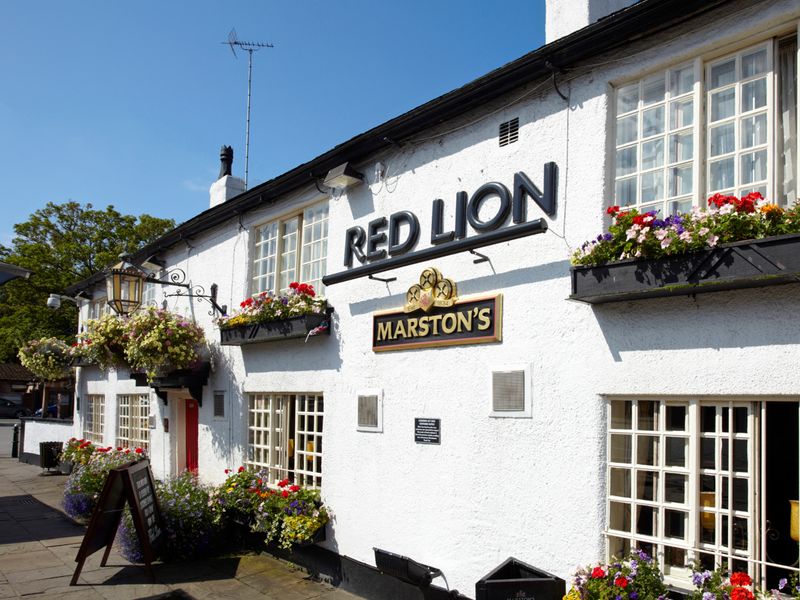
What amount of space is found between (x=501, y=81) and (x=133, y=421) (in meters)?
11.7

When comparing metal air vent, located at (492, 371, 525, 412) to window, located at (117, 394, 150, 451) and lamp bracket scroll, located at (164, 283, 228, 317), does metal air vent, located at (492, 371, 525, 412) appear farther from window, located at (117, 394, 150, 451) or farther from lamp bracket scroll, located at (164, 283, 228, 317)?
window, located at (117, 394, 150, 451)

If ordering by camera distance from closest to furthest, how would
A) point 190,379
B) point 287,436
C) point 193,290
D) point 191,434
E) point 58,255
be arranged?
point 287,436
point 190,379
point 193,290
point 191,434
point 58,255

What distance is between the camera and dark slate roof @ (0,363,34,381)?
45781mm

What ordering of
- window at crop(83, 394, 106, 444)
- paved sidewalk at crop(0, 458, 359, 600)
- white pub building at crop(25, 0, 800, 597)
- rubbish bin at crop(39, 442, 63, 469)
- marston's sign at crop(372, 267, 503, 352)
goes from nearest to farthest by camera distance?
white pub building at crop(25, 0, 800, 597) → marston's sign at crop(372, 267, 503, 352) → paved sidewalk at crop(0, 458, 359, 600) → window at crop(83, 394, 106, 444) → rubbish bin at crop(39, 442, 63, 469)

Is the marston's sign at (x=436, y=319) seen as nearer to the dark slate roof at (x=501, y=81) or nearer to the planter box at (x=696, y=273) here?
the planter box at (x=696, y=273)

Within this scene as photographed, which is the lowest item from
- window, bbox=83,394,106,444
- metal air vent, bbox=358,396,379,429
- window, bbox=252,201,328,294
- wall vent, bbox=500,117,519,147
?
window, bbox=83,394,106,444

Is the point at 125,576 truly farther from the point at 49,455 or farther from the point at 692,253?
the point at 49,455

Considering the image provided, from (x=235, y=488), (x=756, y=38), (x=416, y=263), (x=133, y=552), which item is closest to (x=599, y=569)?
(x=416, y=263)

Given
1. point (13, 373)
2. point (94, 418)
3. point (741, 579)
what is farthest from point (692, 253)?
point (13, 373)

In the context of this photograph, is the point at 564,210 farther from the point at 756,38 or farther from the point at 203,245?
the point at 203,245

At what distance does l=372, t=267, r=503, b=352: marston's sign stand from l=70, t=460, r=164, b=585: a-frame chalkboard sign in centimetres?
352

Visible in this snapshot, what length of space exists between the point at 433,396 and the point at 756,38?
4.14m

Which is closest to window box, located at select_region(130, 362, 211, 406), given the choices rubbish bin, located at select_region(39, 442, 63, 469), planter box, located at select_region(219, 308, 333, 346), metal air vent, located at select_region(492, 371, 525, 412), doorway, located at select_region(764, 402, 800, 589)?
planter box, located at select_region(219, 308, 333, 346)

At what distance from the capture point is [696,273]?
4410 millimetres
